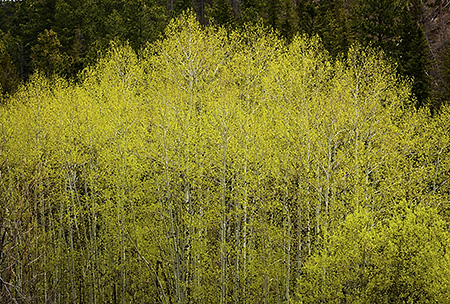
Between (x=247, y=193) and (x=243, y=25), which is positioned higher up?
(x=243, y=25)

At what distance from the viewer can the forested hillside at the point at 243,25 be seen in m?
33.7

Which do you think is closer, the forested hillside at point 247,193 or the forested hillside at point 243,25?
the forested hillside at point 247,193

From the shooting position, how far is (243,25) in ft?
130

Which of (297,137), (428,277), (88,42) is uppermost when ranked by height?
(88,42)

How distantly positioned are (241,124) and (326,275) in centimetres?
706

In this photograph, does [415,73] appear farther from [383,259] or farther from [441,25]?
[383,259]

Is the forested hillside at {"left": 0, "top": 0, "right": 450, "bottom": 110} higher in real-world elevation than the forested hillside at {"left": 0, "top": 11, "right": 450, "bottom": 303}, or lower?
higher

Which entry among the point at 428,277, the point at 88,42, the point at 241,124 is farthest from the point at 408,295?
the point at 88,42

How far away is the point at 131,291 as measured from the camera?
22297 mm

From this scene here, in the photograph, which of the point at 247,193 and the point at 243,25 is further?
the point at 243,25

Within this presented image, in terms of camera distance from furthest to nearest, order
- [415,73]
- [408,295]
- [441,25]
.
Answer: [441,25], [415,73], [408,295]

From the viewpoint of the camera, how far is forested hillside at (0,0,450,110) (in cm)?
3366

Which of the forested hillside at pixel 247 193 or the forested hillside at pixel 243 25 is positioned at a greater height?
the forested hillside at pixel 243 25

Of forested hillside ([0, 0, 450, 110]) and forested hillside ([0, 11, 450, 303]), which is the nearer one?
forested hillside ([0, 11, 450, 303])
